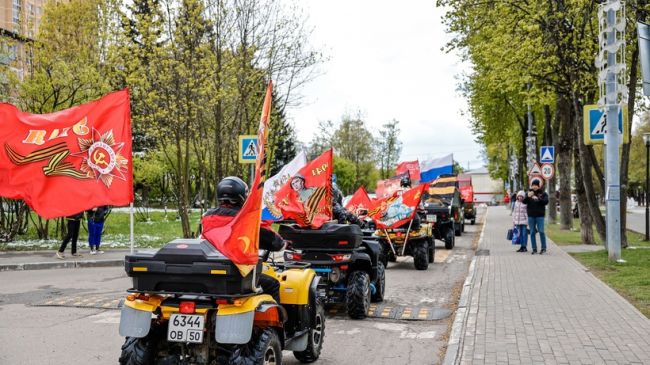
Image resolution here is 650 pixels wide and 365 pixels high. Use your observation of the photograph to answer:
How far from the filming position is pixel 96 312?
959cm

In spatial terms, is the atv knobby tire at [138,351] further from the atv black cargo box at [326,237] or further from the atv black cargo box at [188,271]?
the atv black cargo box at [326,237]

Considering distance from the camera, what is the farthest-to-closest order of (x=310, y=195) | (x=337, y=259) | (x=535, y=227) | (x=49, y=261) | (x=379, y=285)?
(x=535, y=227) → (x=49, y=261) → (x=379, y=285) → (x=337, y=259) → (x=310, y=195)

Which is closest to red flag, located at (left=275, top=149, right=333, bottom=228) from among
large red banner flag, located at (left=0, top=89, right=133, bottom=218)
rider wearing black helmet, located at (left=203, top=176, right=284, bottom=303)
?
large red banner flag, located at (left=0, top=89, right=133, bottom=218)

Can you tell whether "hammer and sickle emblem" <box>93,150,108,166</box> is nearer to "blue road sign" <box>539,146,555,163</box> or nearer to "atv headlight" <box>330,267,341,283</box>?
"atv headlight" <box>330,267,341,283</box>

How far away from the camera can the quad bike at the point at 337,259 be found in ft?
29.8

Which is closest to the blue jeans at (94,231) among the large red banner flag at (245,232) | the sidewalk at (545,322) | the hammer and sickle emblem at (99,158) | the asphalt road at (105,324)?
the asphalt road at (105,324)

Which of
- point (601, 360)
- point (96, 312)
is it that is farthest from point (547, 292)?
point (96, 312)

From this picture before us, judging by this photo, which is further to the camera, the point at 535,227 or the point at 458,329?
the point at 535,227

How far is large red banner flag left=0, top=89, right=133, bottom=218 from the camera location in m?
7.45

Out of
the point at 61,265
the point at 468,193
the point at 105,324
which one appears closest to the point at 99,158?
the point at 105,324

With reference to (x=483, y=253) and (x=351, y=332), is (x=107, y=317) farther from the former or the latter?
(x=483, y=253)

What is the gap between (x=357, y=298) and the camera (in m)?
9.00

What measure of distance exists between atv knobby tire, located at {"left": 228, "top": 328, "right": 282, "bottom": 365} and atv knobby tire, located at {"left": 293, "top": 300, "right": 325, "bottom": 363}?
42.1 inches

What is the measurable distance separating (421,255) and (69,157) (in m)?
9.08
